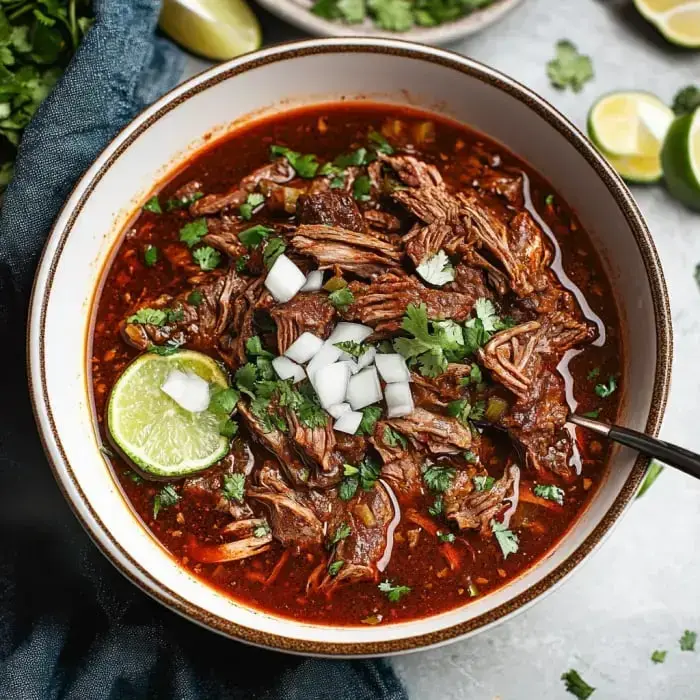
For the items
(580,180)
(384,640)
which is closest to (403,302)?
(580,180)

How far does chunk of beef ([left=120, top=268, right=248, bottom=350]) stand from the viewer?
4094mm

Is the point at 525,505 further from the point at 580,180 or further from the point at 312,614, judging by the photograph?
the point at 580,180

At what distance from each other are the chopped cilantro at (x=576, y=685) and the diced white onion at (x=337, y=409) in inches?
78.4

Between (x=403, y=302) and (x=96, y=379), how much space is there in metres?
1.57

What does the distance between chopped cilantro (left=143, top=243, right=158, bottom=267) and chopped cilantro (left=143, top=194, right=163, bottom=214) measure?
0.62ft

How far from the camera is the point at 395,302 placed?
389 cm

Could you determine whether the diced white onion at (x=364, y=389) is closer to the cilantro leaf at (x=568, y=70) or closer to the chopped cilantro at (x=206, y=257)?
the chopped cilantro at (x=206, y=257)

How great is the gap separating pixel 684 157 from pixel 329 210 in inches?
81.0

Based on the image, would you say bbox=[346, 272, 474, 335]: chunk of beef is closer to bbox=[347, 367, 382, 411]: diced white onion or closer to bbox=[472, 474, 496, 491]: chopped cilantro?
bbox=[347, 367, 382, 411]: diced white onion

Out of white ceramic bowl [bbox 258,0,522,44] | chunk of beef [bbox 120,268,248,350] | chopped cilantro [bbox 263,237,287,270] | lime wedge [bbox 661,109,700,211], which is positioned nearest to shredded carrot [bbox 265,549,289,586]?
chunk of beef [bbox 120,268,248,350]

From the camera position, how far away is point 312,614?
3.99 m

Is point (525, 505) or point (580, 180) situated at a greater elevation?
point (580, 180)

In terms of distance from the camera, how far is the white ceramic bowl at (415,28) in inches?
183

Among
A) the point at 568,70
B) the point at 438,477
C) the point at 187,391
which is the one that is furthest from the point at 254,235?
the point at 568,70
